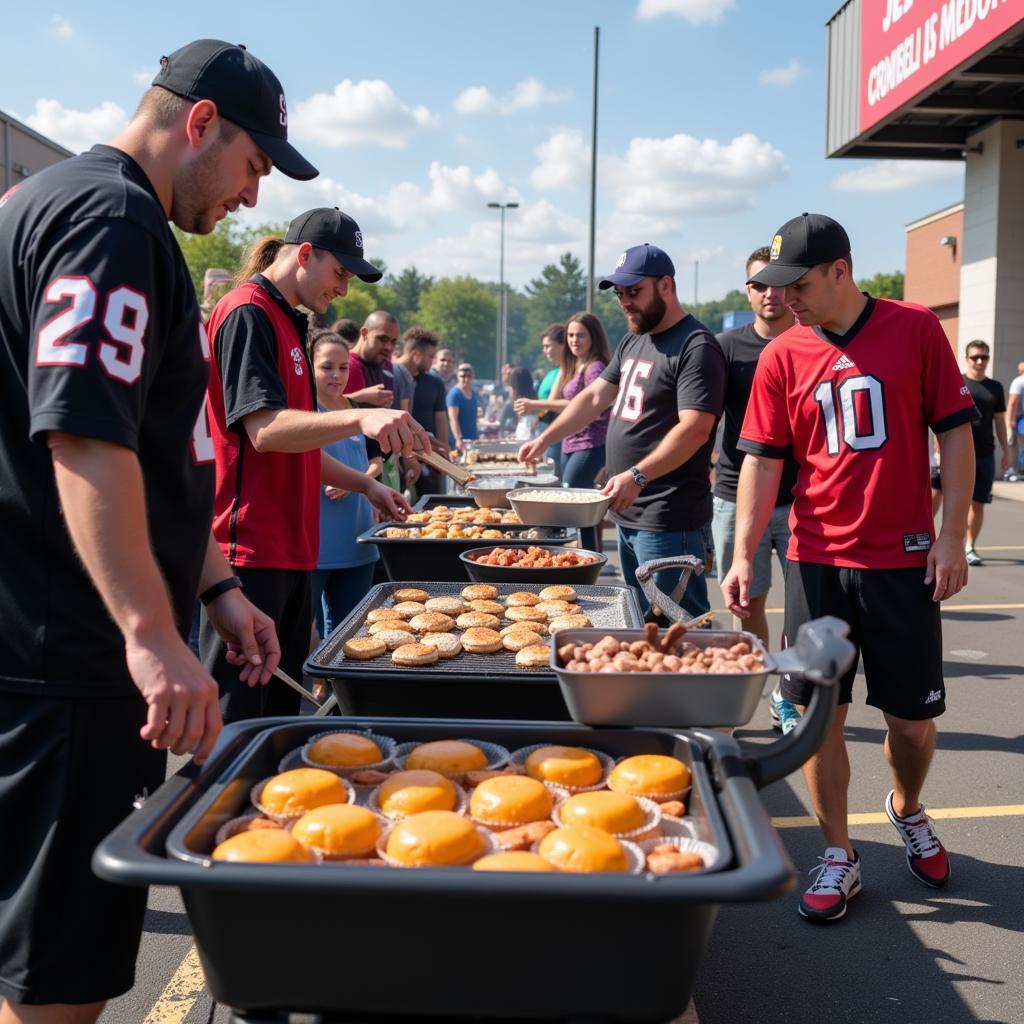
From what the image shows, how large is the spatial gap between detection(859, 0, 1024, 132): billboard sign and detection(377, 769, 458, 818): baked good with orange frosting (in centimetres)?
1328

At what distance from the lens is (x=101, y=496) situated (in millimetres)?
1545

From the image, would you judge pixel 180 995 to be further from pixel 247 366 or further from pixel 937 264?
pixel 937 264

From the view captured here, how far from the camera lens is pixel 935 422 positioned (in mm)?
3289

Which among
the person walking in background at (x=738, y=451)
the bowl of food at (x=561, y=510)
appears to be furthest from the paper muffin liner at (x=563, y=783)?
the person walking in background at (x=738, y=451)

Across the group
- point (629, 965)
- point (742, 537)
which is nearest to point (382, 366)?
point (742, 537)

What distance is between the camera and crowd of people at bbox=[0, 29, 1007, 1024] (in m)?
1.60

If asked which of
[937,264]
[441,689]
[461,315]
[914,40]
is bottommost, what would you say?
[441,689]

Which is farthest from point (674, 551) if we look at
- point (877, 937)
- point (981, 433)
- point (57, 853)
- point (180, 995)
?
point (981, 433)

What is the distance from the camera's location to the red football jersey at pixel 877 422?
324cm

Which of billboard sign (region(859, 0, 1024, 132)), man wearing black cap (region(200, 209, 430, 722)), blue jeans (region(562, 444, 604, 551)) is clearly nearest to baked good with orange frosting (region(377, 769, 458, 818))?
man wearing black cap (region(200, 209, 430, 722))

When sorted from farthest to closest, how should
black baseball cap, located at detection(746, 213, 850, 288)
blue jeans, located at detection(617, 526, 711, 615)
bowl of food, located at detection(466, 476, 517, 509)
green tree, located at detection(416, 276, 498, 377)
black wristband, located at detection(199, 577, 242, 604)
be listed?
green tree, located at detection(416, 276, 498, 377) → bowl of food, located at detection(466, 476, 517, 509) → blue jeans, located at detection(617, 526, 711, 615) → black baseball cap, located at detection(746, 213, 850, 288) → black wristband, located at detection(199, 577, 242, 604)

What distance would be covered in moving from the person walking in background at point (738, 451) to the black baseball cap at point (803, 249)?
1.63 metres

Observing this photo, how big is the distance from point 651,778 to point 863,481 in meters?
1.95

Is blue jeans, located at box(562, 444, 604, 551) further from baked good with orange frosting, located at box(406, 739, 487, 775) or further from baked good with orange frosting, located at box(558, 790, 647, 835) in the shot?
baked good with orange frosting, located at box(558, 790, 647, 835)
